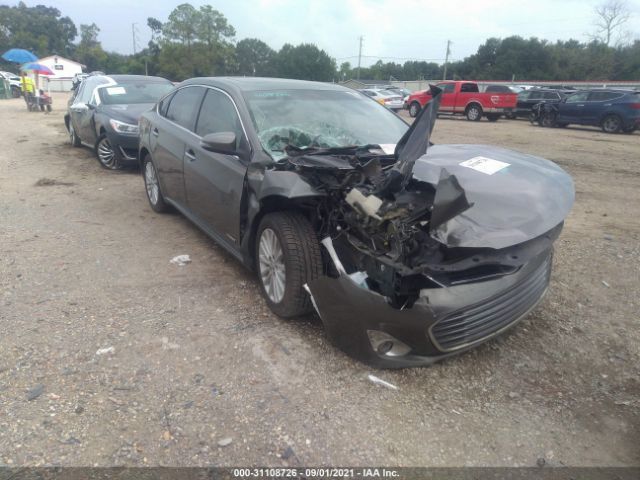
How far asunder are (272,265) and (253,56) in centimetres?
9278

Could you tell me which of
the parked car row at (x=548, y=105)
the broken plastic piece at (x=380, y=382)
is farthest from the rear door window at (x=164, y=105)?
the parked car row at (x=548, y=105)

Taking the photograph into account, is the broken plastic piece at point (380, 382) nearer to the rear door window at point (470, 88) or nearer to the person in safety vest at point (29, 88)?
the rear door window at point (470, 88)

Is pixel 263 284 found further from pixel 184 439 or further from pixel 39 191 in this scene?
pixel 39 191

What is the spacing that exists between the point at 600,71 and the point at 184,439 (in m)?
61.9

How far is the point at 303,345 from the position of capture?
10.0 feet

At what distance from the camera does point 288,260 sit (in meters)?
3.03

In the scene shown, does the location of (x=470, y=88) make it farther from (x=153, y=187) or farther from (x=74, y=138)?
(x=153, y=187)

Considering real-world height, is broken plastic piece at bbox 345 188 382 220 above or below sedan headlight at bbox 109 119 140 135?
above

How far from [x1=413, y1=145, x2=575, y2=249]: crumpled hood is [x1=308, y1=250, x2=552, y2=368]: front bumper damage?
0.24 meters

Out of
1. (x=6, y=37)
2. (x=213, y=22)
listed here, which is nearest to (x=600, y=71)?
(x=213, y=22)

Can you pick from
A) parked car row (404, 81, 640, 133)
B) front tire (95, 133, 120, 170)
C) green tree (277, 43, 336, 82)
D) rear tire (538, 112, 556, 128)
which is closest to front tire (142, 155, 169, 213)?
front tire (95, 133, 120, 170)

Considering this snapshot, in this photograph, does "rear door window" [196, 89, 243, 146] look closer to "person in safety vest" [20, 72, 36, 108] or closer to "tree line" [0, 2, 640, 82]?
"person in safety vest" [20, 72, 36, 108]

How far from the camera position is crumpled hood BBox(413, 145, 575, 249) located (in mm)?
2496

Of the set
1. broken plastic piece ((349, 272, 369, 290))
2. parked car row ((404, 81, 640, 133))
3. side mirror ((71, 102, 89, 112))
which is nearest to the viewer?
broken plastic piece ((349, 272, 369, 290))
